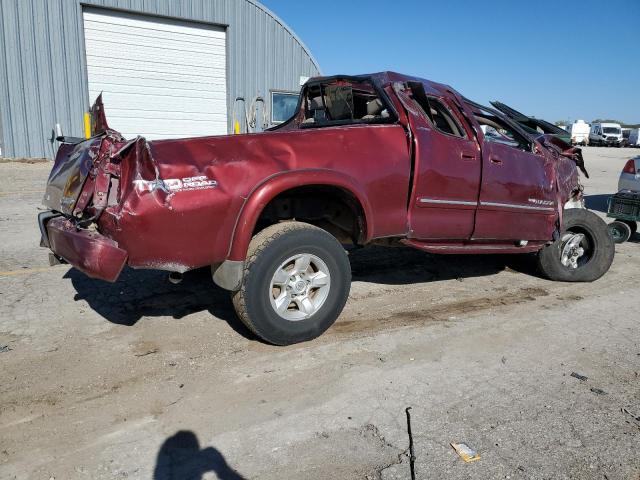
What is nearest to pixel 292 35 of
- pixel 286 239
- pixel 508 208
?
pixel 508 208

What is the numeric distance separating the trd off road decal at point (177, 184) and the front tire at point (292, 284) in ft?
1.85

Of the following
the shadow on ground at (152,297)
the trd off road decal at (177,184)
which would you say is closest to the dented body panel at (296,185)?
the trd off road decal at (177,184)

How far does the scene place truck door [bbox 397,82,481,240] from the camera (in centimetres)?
434

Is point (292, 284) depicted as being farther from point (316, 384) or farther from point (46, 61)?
point (46, 61)

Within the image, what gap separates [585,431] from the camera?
290 centimetres

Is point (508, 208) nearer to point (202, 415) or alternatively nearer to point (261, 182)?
point (261, 182)

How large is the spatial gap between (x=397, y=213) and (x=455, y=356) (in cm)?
121

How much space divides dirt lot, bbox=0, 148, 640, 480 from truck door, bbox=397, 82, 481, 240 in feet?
2.72

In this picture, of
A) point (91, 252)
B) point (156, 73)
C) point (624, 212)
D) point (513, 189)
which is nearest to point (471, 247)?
point (513, 189)

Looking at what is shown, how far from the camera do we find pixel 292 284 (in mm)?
3795

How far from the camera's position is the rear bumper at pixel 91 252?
328cm

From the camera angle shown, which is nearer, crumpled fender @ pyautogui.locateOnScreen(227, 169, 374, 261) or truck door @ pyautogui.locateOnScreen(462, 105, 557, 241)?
crumpled fender @ pyautogui.locateOnScreen(227, 169, 374, 261)

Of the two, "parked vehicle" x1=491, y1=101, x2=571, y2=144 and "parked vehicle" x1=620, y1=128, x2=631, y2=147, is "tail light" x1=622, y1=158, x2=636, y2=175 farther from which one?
"parked vehicle" x1=620, y1=128, x2=631, y2=147

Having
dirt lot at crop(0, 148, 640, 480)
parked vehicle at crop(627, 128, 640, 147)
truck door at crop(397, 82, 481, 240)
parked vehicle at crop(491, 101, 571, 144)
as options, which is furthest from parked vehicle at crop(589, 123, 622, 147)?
truck door at crop(397, 82, 481, 240)
